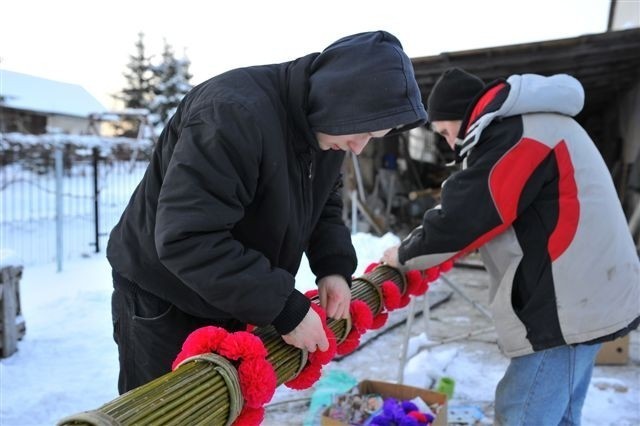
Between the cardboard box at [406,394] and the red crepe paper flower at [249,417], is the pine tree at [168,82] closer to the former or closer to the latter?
the cardboard box at [406,394]

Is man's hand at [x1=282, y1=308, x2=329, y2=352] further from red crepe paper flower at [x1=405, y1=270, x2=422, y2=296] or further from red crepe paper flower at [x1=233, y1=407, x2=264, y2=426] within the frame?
red crepe paper flower at [x1=405, y1=270, x2=422, y2=296]

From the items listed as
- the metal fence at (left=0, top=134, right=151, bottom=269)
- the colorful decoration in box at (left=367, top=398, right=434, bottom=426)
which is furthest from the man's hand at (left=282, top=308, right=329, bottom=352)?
the metal fence at (left=0, top=134, right=151, bottom=269)

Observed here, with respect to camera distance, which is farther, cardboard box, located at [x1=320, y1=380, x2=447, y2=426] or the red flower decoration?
cardboard box, located at [x1=320, y1=380, x2=447, y2=426]

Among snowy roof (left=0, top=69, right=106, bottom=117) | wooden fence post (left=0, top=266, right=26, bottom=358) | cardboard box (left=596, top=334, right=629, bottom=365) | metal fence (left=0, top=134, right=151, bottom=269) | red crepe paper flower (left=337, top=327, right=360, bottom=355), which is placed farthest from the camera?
metal fence (left=0, top=134, right=151, bottom=269)

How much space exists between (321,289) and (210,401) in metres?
0.72

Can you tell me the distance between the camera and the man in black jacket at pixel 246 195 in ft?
3.62

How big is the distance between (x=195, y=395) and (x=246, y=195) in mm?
463

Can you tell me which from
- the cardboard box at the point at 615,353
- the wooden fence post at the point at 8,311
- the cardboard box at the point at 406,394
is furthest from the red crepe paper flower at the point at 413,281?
the wooden fence post at the point at 8,311

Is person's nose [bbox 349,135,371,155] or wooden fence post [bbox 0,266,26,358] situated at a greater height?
person's nose [bbox 349,135,371,155]

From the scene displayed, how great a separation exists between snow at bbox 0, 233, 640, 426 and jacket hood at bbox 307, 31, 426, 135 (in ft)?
8.24

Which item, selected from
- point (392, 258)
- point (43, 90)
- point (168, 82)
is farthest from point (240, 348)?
point (168, 82)

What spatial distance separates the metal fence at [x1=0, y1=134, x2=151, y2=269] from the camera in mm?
8656

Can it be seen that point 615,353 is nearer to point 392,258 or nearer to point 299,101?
point 392,258

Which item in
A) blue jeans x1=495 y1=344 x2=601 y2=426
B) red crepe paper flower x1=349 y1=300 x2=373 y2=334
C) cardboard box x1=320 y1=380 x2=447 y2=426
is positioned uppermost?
red crepe paper flower x1=349 y1=300 x2=373 y2=334
